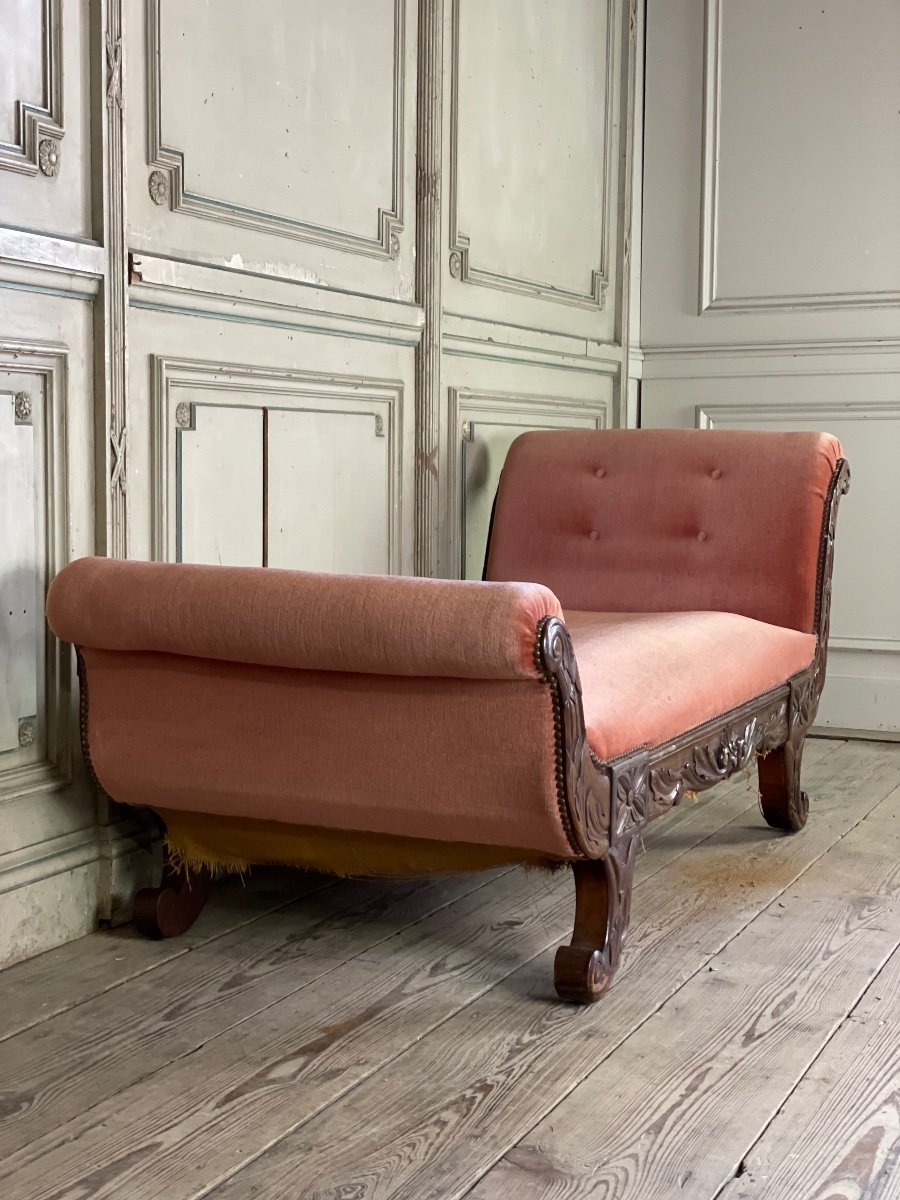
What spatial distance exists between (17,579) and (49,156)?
66 cm

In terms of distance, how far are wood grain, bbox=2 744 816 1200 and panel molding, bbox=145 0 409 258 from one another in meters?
1.32

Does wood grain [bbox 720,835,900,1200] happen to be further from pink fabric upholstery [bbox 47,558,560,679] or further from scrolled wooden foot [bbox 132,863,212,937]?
scrolled wooden foot [bbox 132,863,212,937]

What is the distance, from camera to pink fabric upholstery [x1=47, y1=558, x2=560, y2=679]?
1746 millimetres

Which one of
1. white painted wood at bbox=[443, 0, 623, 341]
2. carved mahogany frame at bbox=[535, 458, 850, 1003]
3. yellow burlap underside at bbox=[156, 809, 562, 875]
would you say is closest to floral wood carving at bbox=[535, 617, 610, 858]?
carved mahogany frame at bbox=[535, 458, 850, 1003]

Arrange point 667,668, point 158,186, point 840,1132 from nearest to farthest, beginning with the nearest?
1. point 840,1132
2. point 667,668
3. point 158,186

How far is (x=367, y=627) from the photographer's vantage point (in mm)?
1795

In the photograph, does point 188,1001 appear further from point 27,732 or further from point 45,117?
point 45,117

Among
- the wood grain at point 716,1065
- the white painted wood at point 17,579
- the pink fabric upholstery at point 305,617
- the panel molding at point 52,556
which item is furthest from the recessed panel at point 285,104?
the wood grain at point 716,1065

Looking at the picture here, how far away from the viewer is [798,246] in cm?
409

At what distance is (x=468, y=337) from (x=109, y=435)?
1.32 meters

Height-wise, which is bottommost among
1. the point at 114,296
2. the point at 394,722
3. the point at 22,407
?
the point at 394,722

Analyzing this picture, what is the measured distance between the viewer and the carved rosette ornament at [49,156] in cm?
212

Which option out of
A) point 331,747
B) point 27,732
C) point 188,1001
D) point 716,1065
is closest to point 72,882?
point 27,732

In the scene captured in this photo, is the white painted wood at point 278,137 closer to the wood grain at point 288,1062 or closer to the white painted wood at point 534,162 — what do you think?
the white painted wood at point 534,162
